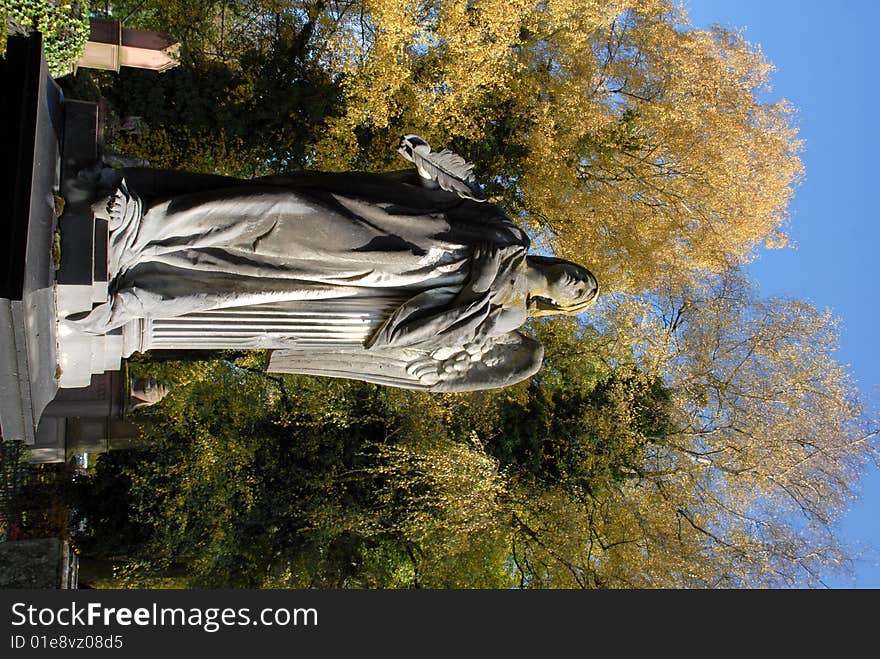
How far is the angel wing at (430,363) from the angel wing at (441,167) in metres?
1.16

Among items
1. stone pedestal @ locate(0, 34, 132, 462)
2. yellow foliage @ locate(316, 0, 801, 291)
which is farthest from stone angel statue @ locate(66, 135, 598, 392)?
yellow foliage @ locate(316, 0, 801, 291)

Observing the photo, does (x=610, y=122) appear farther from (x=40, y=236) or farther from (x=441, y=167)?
(x=40, y=236)

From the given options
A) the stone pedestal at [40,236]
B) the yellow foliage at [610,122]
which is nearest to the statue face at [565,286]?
the stone pedestal at [40,236]

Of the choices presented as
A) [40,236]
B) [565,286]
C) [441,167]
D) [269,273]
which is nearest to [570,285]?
[565,286]

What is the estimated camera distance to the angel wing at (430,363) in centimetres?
561

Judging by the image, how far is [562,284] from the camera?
233 inches

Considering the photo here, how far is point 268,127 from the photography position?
14.6 meters

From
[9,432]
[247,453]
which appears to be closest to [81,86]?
[247,453]

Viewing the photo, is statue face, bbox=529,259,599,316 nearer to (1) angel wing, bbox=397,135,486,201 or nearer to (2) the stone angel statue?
(2) the stone angel statue

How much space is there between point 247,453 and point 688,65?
37.6 ft

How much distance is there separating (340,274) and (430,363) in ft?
3.88

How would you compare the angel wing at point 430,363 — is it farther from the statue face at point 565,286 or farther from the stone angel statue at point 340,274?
the statue face at point 565,286

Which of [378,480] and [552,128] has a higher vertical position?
[552,128]

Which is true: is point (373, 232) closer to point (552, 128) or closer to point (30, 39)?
point (30, 39)
